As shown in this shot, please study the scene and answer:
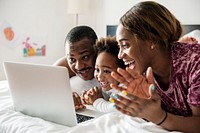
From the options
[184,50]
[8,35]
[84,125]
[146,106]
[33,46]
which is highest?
[184,50]

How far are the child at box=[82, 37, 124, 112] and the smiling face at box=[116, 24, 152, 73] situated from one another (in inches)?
12.1

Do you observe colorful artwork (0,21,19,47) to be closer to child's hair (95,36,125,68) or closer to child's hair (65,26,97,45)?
child's hair (65,26,97,45)

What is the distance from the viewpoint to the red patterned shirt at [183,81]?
2.36 feet

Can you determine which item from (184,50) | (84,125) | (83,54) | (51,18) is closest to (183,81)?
(184,50)

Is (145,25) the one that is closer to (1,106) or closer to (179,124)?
(179,124)

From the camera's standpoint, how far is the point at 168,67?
857 mm

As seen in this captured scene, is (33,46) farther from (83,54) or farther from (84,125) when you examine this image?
(84,125)

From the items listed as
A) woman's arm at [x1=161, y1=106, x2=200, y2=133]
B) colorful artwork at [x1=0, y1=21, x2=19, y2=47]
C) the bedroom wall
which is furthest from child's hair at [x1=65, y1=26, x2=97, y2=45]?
colorful artwork at [x1=0, y1=21, x2=19, y2=47]

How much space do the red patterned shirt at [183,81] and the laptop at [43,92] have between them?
0.30 metres

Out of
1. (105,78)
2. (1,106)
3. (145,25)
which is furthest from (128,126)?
(1,106)

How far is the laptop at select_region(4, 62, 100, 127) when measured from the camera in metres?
0.85

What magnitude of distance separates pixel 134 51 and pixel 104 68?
36 cm

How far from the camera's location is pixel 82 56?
1.24 metres

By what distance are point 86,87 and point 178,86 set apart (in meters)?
0.62
